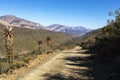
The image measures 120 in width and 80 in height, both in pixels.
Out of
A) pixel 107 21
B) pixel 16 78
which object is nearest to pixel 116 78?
pixel 16 78

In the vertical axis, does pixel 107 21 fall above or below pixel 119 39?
above

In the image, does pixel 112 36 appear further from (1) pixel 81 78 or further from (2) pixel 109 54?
(1) pixel 81 78

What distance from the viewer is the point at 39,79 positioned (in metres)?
21.8

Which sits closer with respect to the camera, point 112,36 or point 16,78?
point 16,78

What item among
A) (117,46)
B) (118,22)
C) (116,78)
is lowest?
(116,78)

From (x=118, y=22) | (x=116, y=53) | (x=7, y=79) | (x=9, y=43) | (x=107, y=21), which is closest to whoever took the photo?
(x=7, y=79)

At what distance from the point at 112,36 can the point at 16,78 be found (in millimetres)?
19481

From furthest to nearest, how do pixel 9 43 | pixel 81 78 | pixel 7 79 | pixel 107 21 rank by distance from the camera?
pixel 9 43
pixel 107 21
pixel 81 78
pixel 7 79

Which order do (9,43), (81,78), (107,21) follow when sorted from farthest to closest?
(9,43), (107,21), (81,78)

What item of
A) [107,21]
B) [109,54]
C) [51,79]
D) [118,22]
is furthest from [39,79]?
[107,21]

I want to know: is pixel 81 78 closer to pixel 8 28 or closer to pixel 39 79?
pixel 39 79

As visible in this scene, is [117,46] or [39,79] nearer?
[39,79]

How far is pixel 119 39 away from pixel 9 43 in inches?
850

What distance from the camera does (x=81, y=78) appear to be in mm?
23297
